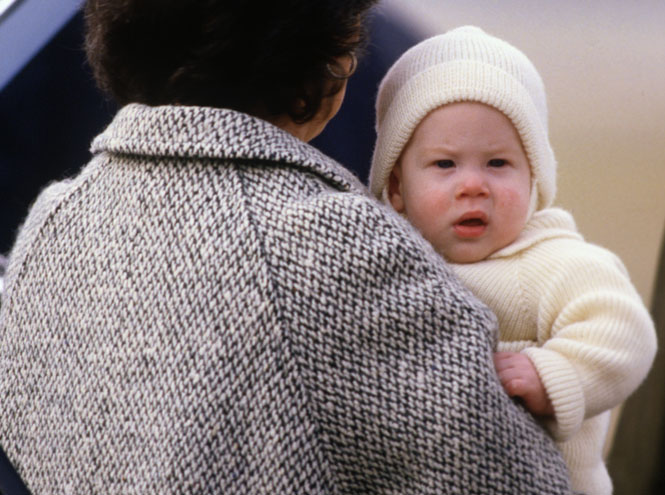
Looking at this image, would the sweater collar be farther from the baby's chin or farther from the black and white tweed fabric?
the black and white tweed fabric

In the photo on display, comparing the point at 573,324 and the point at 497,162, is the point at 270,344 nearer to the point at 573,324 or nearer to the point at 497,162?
the point at 573,324

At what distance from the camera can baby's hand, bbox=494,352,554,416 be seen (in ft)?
3.38

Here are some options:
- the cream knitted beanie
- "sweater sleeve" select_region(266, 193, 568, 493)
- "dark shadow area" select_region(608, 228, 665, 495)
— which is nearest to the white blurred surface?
"dark shadow area" select_region(608, 228, 665, 495)

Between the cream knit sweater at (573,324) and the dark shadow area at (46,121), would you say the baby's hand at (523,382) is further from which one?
the dark shadow area at (46,121)

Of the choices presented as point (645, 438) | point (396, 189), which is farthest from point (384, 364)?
point (645, 438)

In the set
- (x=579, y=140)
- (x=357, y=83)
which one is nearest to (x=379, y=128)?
(x=357, y=83)

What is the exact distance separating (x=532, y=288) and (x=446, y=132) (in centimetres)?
28

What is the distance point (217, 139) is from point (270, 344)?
0.26 m

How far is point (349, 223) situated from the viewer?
0.94 meters

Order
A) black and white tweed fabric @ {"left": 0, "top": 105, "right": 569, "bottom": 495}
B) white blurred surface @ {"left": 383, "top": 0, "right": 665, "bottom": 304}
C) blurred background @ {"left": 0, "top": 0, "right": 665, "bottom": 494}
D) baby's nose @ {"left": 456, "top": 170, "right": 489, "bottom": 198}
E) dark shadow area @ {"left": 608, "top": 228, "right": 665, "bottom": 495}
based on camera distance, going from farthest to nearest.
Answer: dark shadow area @ {"left": 608, "top": 228, "right": 665, "bottom": 495}
white blurred surface @ {"left": 383, "top": 0, "right": 665, "bottom": 304}
blurred background @ {"left": 0, "top": 0, "right": 665, "bottom": 494}
baby's nose @ {"left": 456, "top": 170, "right": 489, "bottom": 198}
black and white tweed fabric @ {"left": 0, "top": 105, "right": 569, "bottom": 495}

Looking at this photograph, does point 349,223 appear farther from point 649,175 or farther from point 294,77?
point 649,175

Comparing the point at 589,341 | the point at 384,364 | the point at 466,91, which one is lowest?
the point at 589,341

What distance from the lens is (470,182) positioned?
4.13 feet

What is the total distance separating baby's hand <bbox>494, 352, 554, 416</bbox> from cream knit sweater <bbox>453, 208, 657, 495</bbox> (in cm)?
1
